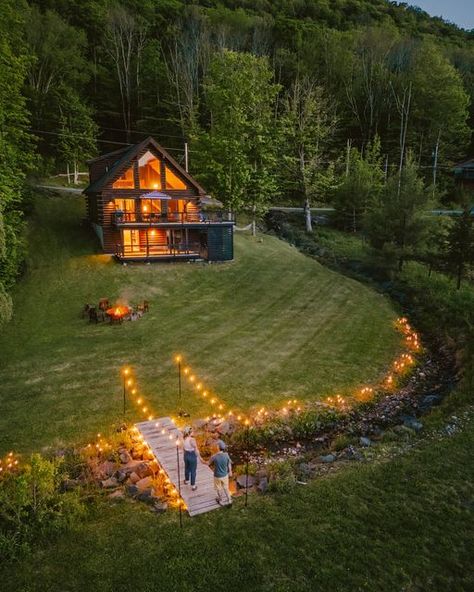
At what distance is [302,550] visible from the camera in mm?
10242

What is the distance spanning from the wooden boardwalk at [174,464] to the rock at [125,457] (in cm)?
73

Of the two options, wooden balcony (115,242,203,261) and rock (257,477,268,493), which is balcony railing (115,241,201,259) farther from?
rock (257,477,268,493)

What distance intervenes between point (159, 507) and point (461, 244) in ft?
84.5

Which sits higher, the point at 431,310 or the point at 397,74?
the point at 397,74

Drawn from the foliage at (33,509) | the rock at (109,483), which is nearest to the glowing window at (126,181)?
the rock at (109,483)

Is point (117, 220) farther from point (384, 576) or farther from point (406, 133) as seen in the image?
point (406, 133)

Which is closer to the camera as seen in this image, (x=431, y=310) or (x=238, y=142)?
(x=431, y=310)

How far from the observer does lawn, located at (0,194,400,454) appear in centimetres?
1720

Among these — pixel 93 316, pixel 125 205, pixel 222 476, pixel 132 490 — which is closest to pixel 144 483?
pixel 132 490

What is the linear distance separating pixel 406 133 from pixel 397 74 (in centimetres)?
1267

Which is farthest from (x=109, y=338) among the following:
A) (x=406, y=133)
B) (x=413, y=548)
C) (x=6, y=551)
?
(x=406, y=133)

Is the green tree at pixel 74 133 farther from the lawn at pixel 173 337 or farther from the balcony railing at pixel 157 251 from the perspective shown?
the balcony railing at pixel 157 251

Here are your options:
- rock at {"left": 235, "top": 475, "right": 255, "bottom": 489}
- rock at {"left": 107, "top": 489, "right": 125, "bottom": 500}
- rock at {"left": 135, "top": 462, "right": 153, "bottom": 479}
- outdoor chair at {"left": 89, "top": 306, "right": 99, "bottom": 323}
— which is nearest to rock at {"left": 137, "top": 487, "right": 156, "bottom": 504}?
rock at {"left": 107, "top": 489, "right": 125, "bottom": 500}

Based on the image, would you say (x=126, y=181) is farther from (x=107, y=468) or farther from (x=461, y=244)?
(x=107, y=468)
